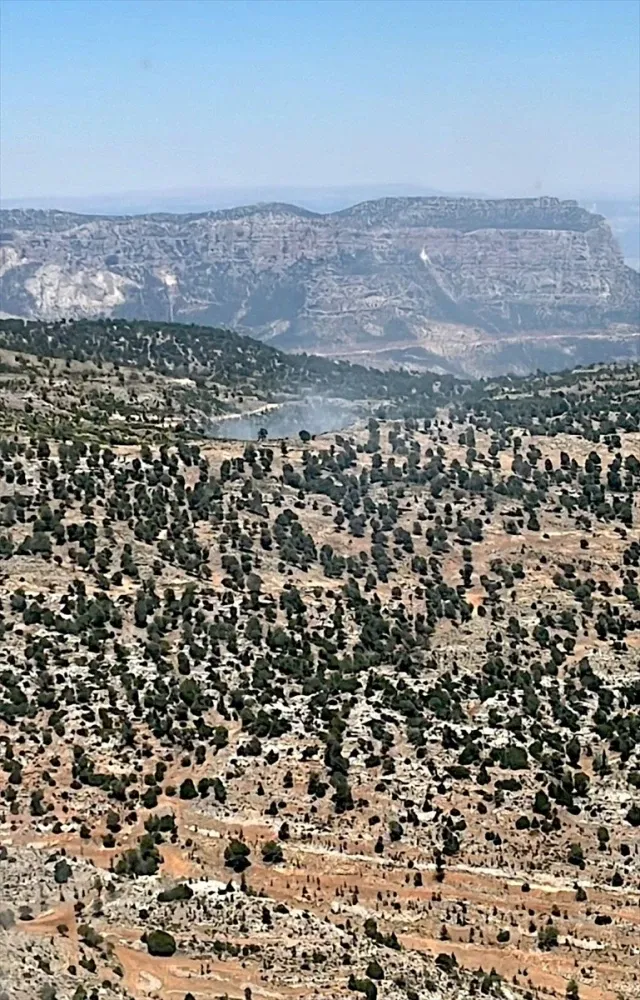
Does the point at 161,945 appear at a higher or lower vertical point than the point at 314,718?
lower

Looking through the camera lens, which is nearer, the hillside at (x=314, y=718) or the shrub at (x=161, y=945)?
the shrub at (x=161, y=945)

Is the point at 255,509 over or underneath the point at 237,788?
over

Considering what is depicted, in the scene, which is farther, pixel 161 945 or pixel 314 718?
pixel 314 718

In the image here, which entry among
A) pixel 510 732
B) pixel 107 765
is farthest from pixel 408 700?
pixel 107 765

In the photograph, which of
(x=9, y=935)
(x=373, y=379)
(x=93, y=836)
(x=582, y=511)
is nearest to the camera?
(x=9, y=935)

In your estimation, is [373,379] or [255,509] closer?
[255,509]

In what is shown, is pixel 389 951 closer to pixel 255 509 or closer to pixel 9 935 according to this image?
pixel 9 935

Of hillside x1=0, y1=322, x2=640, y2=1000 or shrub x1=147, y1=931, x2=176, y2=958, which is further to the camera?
hillside x1=0, y1=322, x2=640, y2=1000

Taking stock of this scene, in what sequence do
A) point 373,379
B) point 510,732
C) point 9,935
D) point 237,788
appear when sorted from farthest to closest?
1. point 373,379
2. point 510,732
3. point 237,788
4. point 9,935
